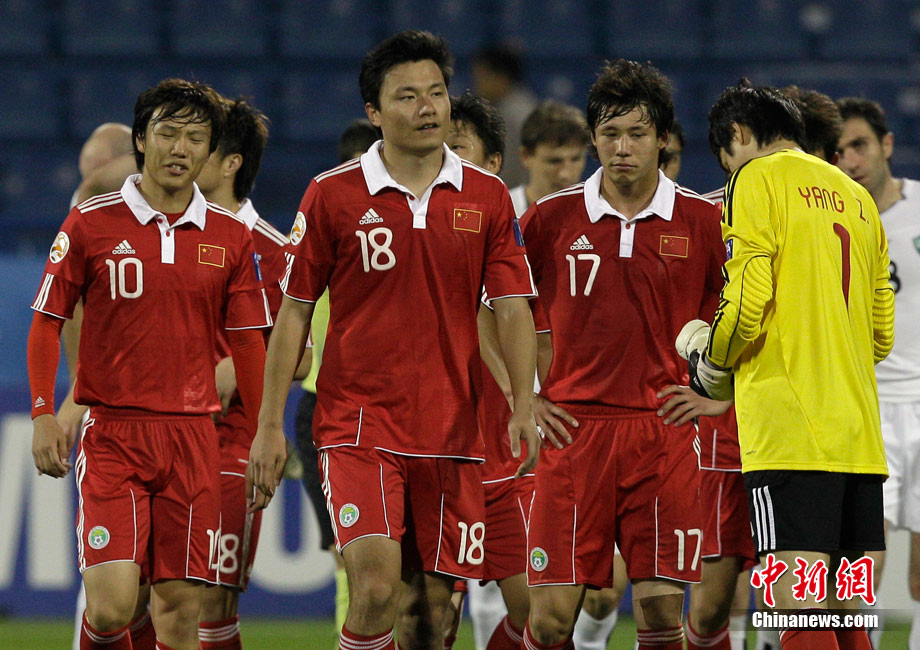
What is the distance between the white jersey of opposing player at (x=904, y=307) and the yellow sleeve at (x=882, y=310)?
1636 millimetres

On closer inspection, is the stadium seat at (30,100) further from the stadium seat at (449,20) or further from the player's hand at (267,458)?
the player's hand at (267,458)

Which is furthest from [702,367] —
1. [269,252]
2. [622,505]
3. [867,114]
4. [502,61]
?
[502,61]

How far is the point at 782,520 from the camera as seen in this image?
14.6 feet

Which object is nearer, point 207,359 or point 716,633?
point 207,359

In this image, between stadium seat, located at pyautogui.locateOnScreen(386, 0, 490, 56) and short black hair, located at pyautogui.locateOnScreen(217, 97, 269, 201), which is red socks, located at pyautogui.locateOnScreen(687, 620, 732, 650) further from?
stadium seat, located at pyautogui.locateOnScreen(386, 0, 490, 56)

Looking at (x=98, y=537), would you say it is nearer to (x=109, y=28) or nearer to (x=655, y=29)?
(x=109, y=28)

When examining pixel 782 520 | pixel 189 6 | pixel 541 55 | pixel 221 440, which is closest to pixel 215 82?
pixel 189 6

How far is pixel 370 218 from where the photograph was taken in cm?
469

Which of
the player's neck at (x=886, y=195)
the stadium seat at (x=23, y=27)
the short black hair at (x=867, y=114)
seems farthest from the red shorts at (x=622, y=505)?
the stadium seat at (x=23, y=27)

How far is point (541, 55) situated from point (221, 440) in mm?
7172

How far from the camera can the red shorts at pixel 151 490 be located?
4.88 meters

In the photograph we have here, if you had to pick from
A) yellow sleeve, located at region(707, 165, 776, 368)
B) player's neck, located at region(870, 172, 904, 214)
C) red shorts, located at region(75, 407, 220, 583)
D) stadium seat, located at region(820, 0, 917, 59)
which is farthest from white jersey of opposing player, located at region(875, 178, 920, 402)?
stadium seat, located at region(820, 0, 917, 59)

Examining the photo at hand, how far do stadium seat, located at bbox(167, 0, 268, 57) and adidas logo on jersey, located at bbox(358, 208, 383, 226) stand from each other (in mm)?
7678

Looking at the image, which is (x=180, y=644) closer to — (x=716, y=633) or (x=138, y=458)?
(x=138, y=458)
